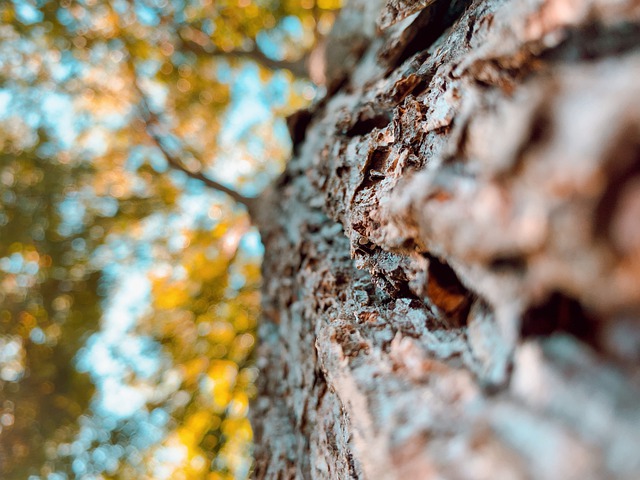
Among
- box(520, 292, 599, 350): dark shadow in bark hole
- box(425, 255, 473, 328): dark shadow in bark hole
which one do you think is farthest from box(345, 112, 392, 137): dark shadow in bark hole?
box(520, 292, 599, 350): dark shadow in bark hole

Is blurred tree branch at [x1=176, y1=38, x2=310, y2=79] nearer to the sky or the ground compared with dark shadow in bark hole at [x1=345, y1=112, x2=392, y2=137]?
nearer to the sky

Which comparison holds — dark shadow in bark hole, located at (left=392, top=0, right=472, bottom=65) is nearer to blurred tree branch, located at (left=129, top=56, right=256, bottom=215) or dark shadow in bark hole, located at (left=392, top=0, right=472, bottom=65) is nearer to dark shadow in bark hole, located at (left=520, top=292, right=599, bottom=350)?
dark shadow in bark hole, located at (left=520, top=292, right=599, bottom=350)

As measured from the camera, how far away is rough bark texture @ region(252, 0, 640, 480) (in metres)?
0.47

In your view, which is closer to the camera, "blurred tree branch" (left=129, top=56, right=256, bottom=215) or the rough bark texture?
the rough bark texture

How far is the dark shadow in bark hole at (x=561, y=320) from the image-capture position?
1.73 feet

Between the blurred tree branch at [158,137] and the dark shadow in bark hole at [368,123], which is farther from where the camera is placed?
the blurred tree branch at [158,137]

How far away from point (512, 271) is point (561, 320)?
8 centimetres

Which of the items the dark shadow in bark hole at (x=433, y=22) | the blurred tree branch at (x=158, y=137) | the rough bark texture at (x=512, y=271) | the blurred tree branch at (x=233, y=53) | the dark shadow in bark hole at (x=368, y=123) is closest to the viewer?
the rough bark texture at (x=512, y=271)

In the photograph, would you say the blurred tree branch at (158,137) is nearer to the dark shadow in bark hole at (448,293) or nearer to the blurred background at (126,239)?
the blurred background at (126,239)

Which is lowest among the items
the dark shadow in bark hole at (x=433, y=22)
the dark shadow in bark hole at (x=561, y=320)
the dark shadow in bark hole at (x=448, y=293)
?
the dark shadow in bark hole at (x=561, y=320)

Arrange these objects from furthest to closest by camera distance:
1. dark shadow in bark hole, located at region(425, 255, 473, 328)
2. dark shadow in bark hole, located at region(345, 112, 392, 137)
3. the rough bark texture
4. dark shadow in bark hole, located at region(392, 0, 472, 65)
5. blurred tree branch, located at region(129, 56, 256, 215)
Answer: blurred tree branch, located at region(129, 56, 256, 215) < dark shadow in bark hole, located at region(345, 112, 392, 137) < dark shadow in bark hole, located at region(392, 0, 472, 65) < dark shadow in bark hole, located at region(425, 255, 473, 328) < the rough bark texture

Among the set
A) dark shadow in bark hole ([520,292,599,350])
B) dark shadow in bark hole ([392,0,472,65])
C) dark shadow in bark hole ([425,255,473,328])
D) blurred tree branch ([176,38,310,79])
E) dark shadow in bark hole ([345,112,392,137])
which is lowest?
dark shadow in bark hole ([520,292,599,350])

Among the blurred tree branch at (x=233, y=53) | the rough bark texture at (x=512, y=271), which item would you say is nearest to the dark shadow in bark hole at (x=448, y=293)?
the rough bark texture at (x=512, y=271)

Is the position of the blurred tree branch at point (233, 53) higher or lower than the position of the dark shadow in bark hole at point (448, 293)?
higher
